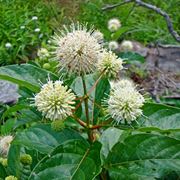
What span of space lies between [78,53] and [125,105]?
188 millimetres

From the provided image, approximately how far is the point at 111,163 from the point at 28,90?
0.35m

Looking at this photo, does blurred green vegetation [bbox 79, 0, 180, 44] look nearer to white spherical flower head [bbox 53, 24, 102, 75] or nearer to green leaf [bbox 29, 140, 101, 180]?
white spherical flower head [bbox 53, 24, 102, 75]

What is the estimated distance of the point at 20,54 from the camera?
4.70 metres

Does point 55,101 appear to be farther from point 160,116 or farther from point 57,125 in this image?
point 160,116

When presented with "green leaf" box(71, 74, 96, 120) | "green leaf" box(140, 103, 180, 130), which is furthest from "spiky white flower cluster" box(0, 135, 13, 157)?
"green leaf" box(140, 103, 180, 130)

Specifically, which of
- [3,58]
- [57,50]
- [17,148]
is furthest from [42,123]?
[3,58]

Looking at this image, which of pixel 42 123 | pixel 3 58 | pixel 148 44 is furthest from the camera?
pixel 148 44

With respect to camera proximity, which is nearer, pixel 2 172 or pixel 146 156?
pixel 146 156

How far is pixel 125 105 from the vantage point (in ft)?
4.70

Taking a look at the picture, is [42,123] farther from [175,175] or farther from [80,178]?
[175,175]

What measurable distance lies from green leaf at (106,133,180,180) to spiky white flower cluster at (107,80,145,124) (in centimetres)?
5

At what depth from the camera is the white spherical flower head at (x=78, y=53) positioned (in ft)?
4.77

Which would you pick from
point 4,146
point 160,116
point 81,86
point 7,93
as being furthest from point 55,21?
point 160,116

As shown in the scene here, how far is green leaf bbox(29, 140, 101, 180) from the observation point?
1.36 m
